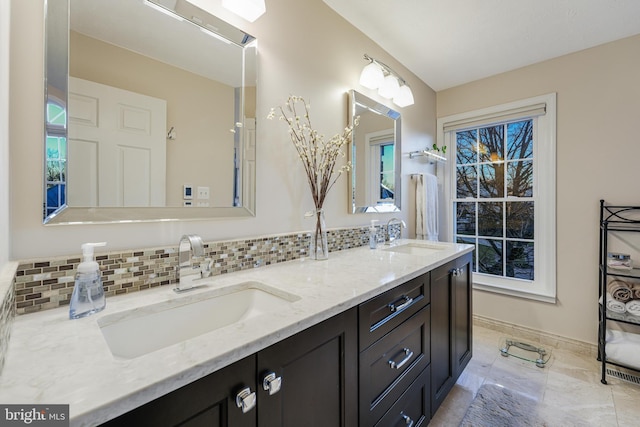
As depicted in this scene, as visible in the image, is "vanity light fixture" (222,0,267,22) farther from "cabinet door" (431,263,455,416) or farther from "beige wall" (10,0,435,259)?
"cabinet door" (431,263,455,416)

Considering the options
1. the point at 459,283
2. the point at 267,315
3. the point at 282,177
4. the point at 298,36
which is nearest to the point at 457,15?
the point at 298,36

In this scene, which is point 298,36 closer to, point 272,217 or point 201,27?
point 201,27

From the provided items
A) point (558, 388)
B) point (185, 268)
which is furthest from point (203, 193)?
point (558, 388)

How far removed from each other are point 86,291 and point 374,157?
1.78 metres

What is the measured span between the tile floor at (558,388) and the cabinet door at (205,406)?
142cm

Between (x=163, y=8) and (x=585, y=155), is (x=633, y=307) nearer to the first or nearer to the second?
(x=585, y=155)

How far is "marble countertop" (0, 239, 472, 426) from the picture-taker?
0.43m

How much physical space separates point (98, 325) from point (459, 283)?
5.68ft

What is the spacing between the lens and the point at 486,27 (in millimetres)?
1938

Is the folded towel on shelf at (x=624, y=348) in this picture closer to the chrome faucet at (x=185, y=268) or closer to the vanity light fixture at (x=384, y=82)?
the vanity light fixture at (x=384, y=82)

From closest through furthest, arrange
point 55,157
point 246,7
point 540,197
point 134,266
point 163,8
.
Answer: point 55,157 → point 134,266 → point 163,8 → point 246,7 → point 540,197

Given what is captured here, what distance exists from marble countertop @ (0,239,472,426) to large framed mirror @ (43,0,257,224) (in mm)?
331

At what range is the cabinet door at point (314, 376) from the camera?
67 centimetres

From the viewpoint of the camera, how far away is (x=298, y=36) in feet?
5.12
